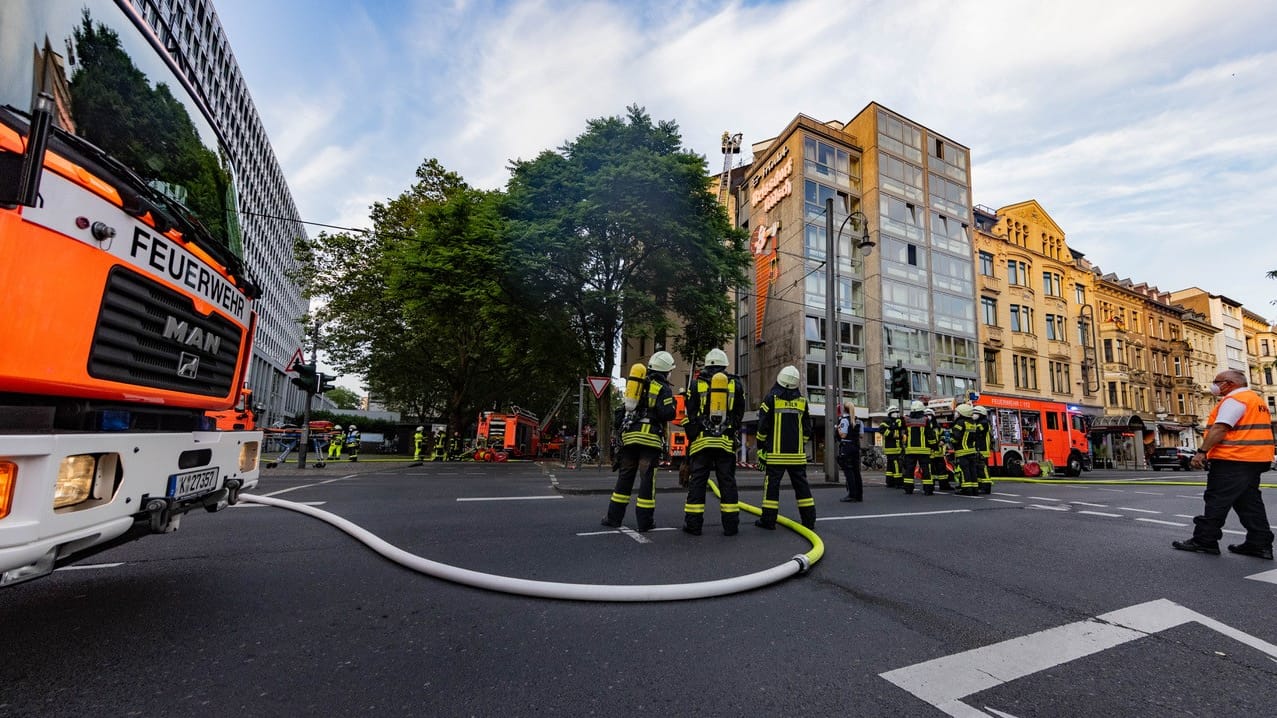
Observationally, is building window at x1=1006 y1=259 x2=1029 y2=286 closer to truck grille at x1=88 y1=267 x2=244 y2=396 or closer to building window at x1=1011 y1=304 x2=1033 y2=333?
building window at x1=1011 y1=304 x2=1033 y2=333

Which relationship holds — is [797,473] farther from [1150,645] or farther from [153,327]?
[153,327]

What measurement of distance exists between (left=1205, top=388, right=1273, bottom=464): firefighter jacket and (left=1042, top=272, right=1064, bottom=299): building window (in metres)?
35.4

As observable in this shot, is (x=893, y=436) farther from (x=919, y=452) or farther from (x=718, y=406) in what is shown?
(x=718, y=406)

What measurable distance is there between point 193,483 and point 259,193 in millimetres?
70206

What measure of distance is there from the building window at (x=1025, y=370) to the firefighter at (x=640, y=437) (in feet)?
111

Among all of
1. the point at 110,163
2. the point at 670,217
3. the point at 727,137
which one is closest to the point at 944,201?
the point at 727,137

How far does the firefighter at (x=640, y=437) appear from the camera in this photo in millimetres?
5301

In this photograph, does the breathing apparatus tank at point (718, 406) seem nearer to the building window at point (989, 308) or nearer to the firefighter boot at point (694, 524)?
the firefighter boot at point (694, 524)

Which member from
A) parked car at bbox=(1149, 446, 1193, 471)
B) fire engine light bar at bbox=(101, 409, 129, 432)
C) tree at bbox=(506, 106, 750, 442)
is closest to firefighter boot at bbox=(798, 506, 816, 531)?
fire engine light bar at bbox=(101, 409, 129, 432)

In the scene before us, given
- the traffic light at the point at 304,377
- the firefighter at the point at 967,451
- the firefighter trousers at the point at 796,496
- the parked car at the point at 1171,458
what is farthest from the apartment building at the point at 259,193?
the parked car at the point at 1171,458

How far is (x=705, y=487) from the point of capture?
206 inches

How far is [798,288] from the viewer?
28.1 m

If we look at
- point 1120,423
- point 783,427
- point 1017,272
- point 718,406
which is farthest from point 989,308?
point 718,406

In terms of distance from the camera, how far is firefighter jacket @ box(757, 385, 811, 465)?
5.75 m
